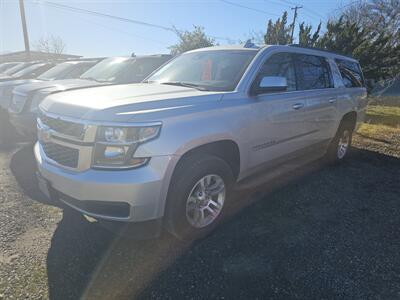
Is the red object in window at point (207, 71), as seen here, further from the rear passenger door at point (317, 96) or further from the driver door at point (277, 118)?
the rear passenger door at point (317, 96)

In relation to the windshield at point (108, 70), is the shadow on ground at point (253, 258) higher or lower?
lower

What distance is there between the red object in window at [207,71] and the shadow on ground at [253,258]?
63.6 inches

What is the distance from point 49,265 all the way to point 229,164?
1930 millimetres

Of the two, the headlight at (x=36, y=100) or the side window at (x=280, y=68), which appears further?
the headlight at (x=36, y=100)

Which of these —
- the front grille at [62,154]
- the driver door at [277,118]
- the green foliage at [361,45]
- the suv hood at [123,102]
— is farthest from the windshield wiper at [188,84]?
the green foliage at [361,45]

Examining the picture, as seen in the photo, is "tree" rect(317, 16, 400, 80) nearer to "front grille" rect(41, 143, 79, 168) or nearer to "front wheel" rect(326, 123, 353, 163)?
"front wheel" rect(326, 123, 353, 163)

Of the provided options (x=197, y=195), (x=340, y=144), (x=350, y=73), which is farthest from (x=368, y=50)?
(x=197, y=195)

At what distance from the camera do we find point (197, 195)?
3.08m

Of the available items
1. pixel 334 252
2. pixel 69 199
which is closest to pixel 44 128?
pixel 69 199

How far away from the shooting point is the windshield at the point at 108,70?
7.21 meters

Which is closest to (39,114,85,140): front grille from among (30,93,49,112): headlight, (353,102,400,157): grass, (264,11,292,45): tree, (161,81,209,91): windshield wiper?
(161,81,209,91): windshield wiper

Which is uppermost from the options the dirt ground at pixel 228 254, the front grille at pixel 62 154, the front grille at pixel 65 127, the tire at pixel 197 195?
the front grille at pixel 65 127

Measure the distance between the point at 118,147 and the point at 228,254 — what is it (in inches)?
56.3

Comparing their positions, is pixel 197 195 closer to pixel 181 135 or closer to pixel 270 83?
pixel 181 135
